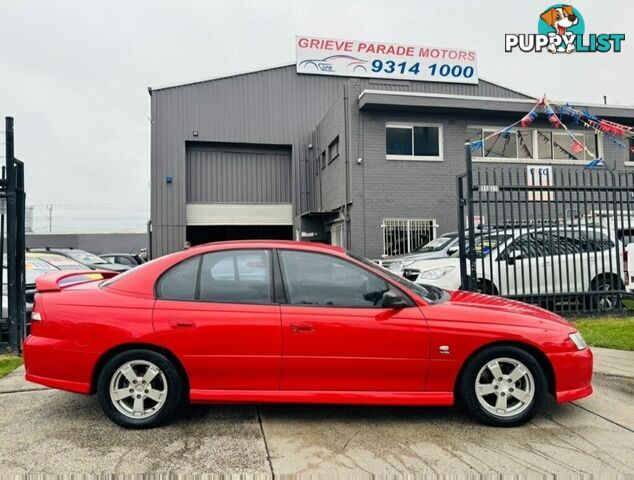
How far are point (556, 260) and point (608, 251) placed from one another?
0.95 metres

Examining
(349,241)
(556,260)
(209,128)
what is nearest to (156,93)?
(209,128)

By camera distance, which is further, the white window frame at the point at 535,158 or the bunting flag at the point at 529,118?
the white window frame at the point at 535,158

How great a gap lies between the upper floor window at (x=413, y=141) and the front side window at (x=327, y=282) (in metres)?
11.1

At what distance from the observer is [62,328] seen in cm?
368

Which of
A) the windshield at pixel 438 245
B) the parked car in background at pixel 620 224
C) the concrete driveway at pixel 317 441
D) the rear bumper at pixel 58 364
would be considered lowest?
the concrete driveway at pixel 317 441

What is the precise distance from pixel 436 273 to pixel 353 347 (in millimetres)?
4957

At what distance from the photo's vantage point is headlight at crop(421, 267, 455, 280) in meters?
8.16

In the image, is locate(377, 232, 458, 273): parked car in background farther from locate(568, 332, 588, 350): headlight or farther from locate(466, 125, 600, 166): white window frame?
locate(466, 125, 600, 166): white window frame

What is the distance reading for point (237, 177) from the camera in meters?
19.9

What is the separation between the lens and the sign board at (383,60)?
19656 mm

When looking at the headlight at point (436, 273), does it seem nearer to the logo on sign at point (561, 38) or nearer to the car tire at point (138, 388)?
the car tire at point (138, 388)

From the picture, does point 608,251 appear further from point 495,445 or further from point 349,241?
point 349,241

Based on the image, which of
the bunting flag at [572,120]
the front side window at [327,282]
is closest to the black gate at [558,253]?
the front side window at [327,282]

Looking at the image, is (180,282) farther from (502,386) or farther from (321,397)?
(502,386)
